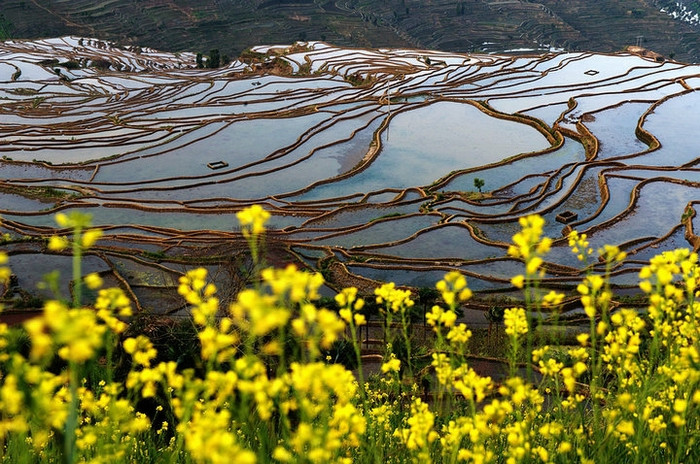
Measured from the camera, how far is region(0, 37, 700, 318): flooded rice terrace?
15.6m

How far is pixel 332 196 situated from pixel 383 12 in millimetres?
89230

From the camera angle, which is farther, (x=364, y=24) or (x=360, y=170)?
(x=364, y=24)

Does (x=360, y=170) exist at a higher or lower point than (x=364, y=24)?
lower

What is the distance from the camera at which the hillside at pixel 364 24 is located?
80.6m

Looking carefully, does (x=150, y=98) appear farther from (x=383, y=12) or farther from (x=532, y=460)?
(x=383, y=12)

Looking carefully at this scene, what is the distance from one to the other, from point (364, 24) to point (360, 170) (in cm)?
7377

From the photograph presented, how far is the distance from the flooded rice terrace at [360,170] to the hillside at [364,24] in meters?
42.1

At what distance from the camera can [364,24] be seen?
90062 mm

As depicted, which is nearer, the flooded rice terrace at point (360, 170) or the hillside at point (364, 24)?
the flooded rice terrace at point (360, 170)

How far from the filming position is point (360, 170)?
23047mm

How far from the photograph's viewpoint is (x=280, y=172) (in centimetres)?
2345

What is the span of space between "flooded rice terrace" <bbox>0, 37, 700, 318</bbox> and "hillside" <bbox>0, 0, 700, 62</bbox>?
42098 mm

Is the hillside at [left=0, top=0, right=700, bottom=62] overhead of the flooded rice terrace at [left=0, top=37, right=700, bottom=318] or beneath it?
overhead

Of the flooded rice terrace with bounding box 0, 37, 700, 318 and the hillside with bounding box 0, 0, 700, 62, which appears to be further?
the hillside with bounding box 0, 0, 700, 62
